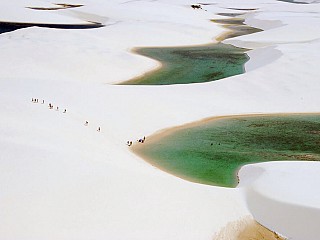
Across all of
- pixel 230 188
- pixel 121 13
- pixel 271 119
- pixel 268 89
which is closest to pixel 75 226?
pixel 230 188

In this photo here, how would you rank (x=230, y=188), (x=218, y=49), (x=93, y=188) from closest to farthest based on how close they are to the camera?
(x=93, y=188) < (x=230, y=188) < (x=218, y=49)

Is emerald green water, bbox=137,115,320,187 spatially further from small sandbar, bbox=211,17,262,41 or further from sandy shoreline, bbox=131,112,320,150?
small sandbar, bbox=211,17,262,41

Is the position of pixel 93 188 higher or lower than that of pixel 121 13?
higher

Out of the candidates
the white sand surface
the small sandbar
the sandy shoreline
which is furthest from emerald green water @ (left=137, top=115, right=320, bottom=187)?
the small sandbar

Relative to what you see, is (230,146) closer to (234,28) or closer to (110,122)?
(110,122)

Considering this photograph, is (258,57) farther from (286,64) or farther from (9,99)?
(9,99)

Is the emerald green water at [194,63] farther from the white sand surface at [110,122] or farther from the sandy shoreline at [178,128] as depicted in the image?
the sandy shoreline at [178,128]
